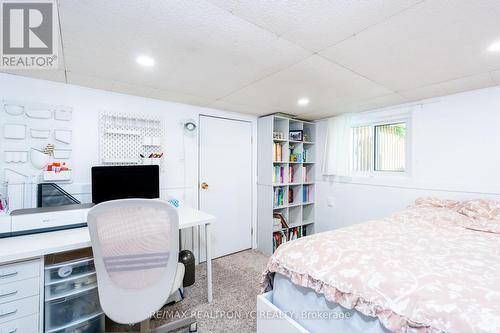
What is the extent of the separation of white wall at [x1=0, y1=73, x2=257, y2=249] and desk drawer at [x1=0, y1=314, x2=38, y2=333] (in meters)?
1.11

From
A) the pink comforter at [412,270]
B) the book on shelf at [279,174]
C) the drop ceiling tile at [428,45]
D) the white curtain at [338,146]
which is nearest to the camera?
the pink comforter at [412,270]

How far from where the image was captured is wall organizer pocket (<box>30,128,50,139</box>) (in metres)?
2.00

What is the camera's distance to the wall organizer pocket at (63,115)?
2113mm

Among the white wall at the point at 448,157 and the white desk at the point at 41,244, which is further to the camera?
the white wall at the point at 448,157

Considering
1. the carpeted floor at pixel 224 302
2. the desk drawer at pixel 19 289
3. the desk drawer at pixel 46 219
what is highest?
the desk drawer at pixel 46 219

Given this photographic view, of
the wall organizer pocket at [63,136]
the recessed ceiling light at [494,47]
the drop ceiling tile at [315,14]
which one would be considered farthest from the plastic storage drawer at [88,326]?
the recessed ceiling light at [494,47]

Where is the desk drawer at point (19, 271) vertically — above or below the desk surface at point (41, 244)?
below

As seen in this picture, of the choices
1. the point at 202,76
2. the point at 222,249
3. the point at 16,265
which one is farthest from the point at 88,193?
the point at 222,249

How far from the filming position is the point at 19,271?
1.30 m

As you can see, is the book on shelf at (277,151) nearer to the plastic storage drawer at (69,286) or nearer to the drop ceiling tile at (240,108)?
the drop ceiling tile at (240,108)

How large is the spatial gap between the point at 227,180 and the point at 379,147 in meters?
2.18

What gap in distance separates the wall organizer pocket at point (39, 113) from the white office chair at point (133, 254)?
1.48 metres

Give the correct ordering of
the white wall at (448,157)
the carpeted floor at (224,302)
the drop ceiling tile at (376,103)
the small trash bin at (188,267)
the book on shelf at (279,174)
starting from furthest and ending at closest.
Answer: the book on shelf at (279,174) < the drop ceiling tile at (376,103) < the small trash bin at (188,267) < the white wall at (448,157) < the carpeted floor at (224,302)

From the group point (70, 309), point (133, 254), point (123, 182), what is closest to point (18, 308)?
point (70, 309)
